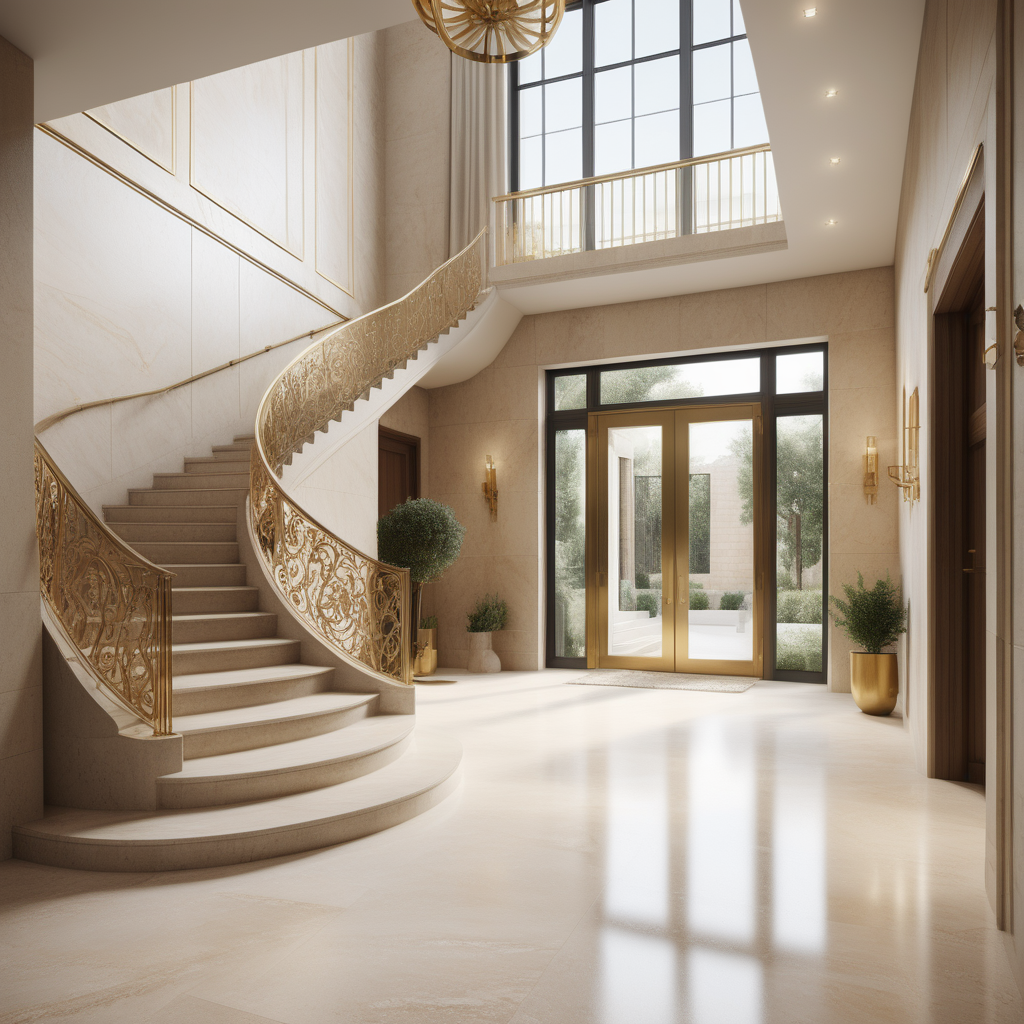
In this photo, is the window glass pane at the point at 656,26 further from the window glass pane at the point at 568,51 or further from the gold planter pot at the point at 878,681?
the gold planter pot at the point at 878,681

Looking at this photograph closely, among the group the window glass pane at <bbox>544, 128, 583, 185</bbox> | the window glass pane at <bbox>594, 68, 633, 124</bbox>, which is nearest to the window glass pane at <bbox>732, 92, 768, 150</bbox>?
the window glass pane at <bbox>594, 68, 633, 124</bbox>

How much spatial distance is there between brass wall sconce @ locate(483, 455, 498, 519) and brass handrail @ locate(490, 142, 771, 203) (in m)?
3.22

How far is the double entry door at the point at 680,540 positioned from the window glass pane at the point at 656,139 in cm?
318

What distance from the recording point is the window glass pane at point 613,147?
10227mm

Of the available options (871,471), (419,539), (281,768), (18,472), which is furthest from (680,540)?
(18,472)

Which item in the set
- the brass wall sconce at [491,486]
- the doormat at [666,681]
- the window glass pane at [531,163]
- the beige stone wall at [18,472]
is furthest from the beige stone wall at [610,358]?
the beige stone wall at [18,472]

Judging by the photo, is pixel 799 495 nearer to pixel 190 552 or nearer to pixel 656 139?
pixel 656 139

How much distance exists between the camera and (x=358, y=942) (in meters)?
2.82

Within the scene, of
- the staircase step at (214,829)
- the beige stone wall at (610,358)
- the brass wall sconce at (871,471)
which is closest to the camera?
the staircase step at (214,829)

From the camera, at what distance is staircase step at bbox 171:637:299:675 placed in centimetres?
500

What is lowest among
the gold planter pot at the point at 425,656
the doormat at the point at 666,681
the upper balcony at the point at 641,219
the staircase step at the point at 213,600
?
the doormat at the point at 666,681

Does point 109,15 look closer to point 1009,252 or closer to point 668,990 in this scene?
point 1009,252

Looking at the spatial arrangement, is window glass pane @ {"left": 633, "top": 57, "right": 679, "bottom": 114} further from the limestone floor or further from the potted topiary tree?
the limestone floor

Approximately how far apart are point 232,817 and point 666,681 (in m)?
A: 5.94
